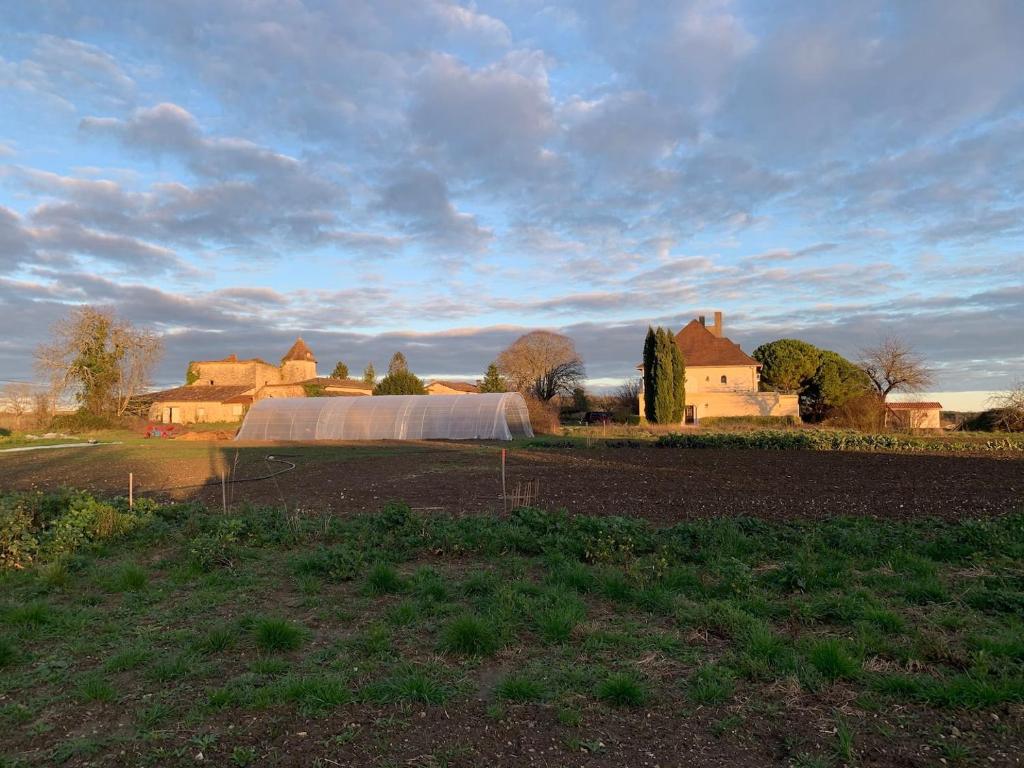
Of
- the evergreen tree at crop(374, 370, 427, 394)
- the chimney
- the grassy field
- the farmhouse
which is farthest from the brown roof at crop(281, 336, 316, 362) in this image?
the grassy field

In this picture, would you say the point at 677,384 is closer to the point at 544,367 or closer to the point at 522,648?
the point at 544,367

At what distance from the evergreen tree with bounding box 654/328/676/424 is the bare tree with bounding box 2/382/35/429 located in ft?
133

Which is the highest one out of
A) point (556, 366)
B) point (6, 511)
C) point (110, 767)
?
point (556, 366)

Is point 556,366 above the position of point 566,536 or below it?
above

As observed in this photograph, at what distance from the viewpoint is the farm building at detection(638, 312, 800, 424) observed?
4338 centimetres

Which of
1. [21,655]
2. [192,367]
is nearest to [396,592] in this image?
[21,655]

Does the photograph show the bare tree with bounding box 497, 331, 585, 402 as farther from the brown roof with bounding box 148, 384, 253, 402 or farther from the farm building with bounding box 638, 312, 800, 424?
the brown roof with bounding box 148, 384, 253, 402

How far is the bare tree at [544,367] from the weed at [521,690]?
5161 cm

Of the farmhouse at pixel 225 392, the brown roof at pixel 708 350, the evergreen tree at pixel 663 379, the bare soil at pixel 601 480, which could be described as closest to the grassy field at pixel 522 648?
the bare soil at pixel 601 480

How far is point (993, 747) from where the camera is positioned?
2.96m

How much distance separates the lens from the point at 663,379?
123 ft

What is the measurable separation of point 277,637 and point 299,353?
2728 inches

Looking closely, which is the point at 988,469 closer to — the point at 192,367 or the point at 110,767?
the point at 110,767

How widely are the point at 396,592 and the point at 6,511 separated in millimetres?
4849
